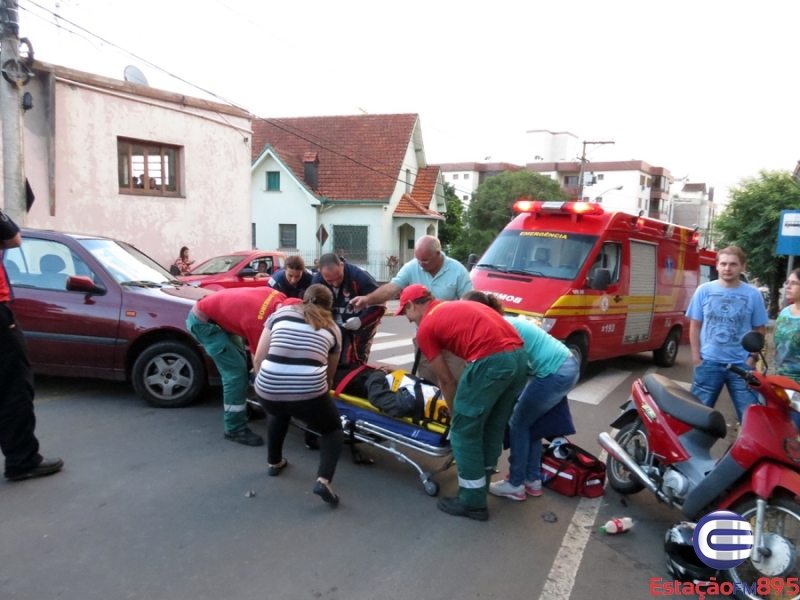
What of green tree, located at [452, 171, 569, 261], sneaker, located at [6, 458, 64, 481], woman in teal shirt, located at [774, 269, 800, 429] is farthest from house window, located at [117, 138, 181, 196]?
green tree, located at [452, 171, 569, 261]

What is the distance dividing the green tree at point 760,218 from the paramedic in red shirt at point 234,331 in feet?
53.6

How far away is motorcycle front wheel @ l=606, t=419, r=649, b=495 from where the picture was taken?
439 cm

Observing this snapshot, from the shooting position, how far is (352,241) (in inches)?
1132

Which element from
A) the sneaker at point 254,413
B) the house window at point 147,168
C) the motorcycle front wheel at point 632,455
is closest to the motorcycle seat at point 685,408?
the motorcycle front wheel at point 632,455

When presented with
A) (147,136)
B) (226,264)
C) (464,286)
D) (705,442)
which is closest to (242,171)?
(147,136)

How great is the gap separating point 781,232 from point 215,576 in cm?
921

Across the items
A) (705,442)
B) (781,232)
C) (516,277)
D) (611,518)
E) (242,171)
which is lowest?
(611,518)

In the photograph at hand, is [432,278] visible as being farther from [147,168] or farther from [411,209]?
[411,209]

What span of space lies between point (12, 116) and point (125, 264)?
5075mm

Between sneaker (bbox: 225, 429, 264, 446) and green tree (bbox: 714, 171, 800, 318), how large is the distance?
16.4 m

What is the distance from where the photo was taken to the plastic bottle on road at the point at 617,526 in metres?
3.93

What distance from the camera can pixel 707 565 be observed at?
332cm

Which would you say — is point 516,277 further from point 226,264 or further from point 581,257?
point 226,264

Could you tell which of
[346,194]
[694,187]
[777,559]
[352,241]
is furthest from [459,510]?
[694,187]
